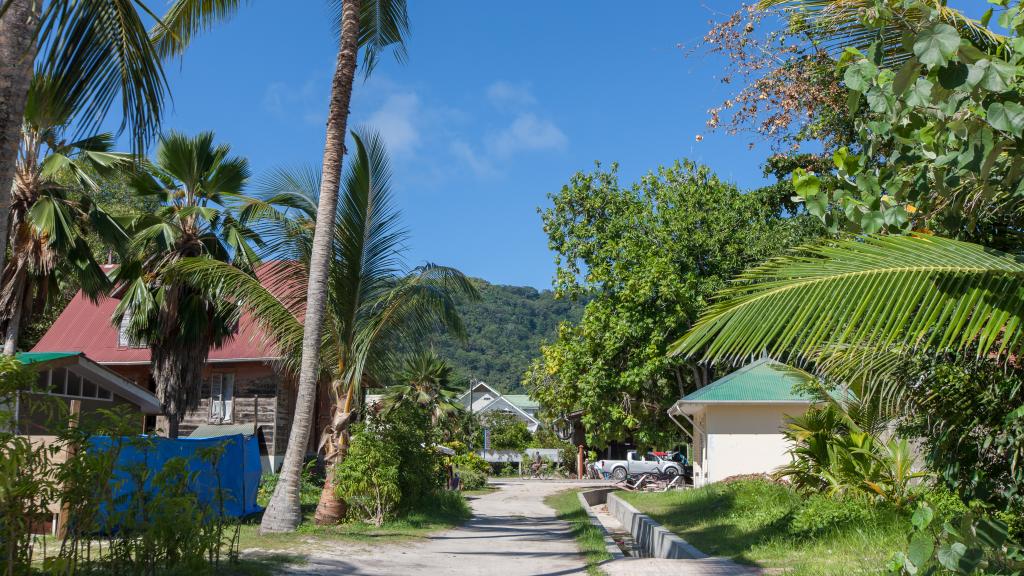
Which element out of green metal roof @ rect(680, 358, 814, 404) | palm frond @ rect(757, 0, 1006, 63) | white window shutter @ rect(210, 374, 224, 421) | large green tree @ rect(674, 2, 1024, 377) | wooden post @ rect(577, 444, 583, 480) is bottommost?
wooden post @ rect(577, 444, 583, 480)

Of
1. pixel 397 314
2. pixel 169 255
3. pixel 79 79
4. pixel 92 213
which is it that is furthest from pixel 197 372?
pixel 79 79

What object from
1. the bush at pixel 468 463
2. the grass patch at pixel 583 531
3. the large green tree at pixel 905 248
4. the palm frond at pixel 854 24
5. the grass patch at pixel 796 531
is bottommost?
the bush at pixel 468 463

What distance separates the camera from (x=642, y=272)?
28.5 metres

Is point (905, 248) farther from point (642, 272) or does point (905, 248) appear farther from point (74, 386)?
point (642, 272)

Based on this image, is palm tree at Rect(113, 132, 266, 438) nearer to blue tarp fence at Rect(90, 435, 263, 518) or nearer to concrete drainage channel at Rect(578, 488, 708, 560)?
blue tarp fence at Rect(90, 435, 263, 518)

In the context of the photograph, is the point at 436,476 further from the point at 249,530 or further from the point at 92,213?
the point at 92,213

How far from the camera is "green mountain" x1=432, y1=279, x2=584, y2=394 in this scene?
12200 cm

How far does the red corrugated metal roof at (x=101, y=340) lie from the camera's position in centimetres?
2600

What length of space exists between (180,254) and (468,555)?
1049cm

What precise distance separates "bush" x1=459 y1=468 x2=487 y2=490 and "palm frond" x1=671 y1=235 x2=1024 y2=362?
3261 cm

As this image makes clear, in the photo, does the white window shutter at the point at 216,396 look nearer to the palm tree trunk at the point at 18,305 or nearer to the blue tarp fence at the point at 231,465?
the palm tree trunk at the point at 18,305

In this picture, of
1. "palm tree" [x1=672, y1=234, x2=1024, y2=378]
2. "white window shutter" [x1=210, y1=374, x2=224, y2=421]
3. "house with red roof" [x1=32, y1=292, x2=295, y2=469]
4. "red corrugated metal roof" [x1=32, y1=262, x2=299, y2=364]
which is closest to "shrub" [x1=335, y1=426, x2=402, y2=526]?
"red corrugated metal roof" [x1=32, y1=262, x2=299, y2=364]

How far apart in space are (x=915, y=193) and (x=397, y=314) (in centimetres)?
1165

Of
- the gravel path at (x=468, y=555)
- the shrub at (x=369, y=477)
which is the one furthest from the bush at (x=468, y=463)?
the shrub at (x=369, y=477)
